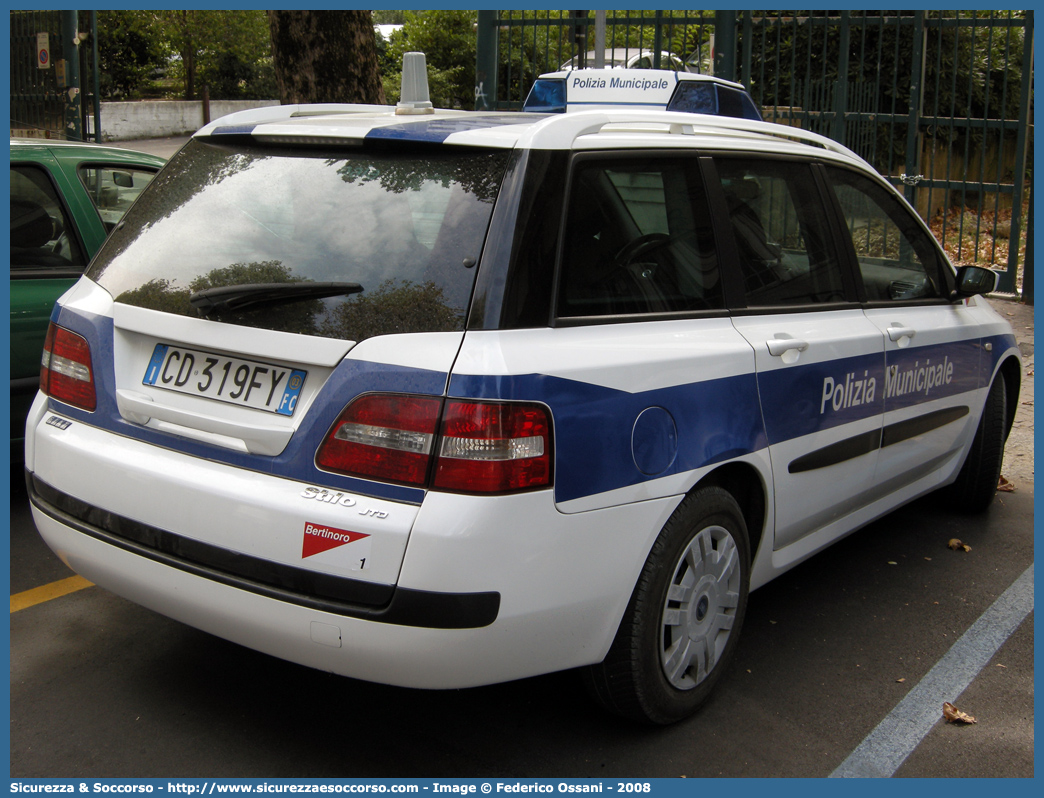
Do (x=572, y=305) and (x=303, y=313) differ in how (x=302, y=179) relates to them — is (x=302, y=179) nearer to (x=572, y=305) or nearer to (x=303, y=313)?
(x=303, y=313)

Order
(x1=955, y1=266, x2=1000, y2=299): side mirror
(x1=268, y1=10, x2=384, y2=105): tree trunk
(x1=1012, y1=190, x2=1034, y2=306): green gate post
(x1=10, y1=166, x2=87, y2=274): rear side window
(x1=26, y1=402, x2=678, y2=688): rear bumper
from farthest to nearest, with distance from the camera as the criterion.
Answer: (x1=1012, y1=190, x2=1034, y2=306): green gate post → (x1=268, y1=10, x2=384, y2=105): tree trunk → (x1=10, y1=166, x2=87, y2=274): rear side window → (x1=955, y1=266, x2=1000, y2=299): side mirror → (x1=26, y1=402, x2=678, y2=688): rear bumper

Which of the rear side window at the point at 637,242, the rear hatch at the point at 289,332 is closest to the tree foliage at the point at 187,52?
the rear hatch at the point at 289,332

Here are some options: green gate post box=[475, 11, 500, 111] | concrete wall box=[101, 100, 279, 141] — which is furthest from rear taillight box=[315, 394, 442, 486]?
concrete wall box=[101, 100, 279, 141]

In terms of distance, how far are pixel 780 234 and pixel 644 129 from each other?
2.55ft

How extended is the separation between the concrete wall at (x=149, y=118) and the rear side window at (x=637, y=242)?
92.5 ft

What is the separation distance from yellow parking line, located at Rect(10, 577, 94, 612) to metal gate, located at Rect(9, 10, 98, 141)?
9.32 m

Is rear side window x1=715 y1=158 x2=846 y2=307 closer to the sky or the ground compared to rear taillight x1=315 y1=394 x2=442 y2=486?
closer to the sky

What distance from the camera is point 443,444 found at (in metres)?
2.38

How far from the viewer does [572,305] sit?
2.68 meters

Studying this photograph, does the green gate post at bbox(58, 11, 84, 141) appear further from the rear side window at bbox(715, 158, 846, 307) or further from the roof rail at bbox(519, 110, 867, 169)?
the rear side window at bbox(715, 158, 846, 307)

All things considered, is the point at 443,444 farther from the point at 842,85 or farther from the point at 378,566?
the point at 842,85

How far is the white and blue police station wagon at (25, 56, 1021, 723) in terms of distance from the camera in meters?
2.42

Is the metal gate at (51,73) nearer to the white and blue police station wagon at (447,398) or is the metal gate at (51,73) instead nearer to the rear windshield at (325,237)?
the rear windshield at (325,237)

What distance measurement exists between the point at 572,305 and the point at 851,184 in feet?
5.97
